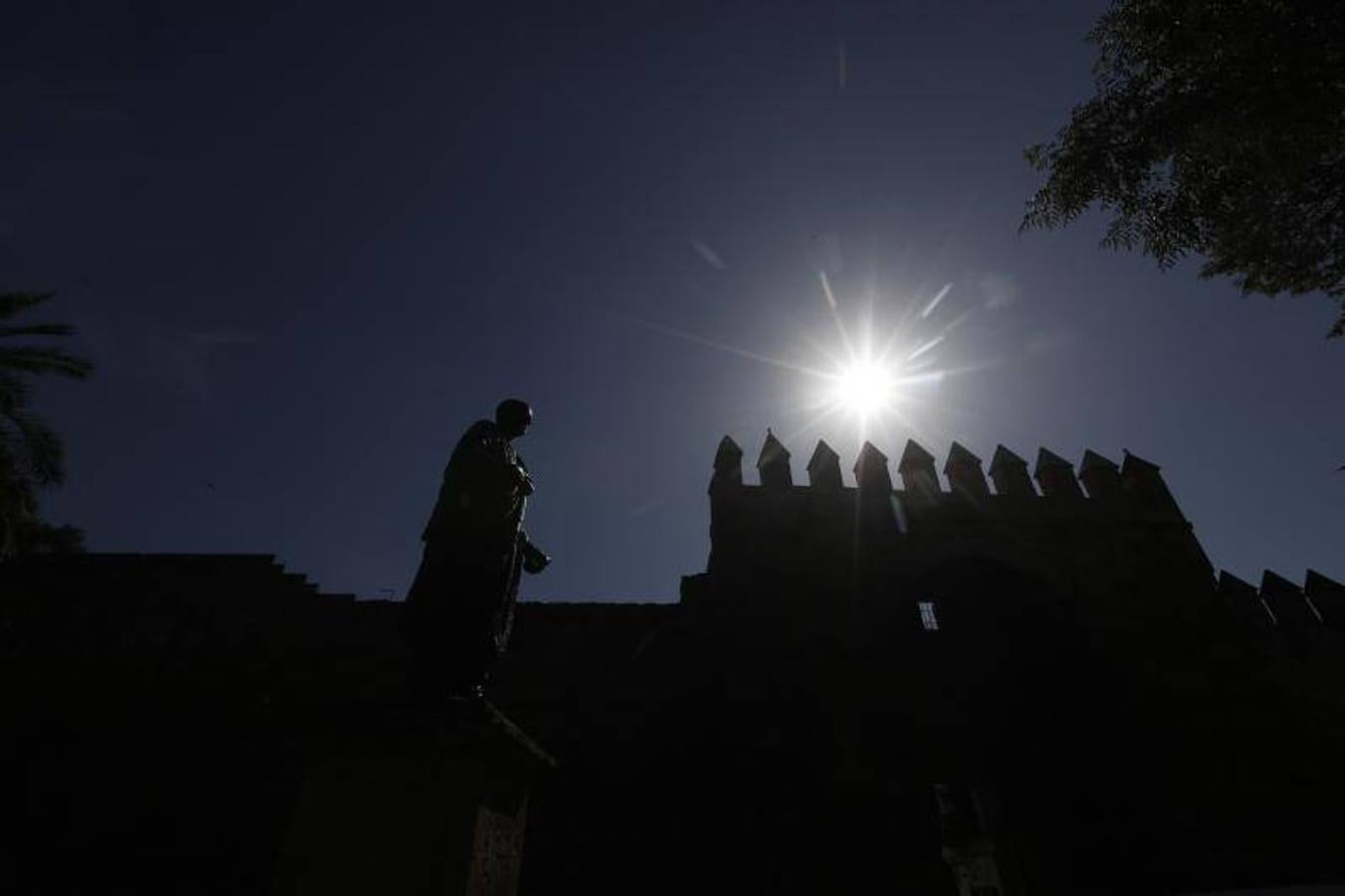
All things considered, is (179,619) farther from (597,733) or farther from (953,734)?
(953,734)

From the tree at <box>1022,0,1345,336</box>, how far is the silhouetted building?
601 centimetres

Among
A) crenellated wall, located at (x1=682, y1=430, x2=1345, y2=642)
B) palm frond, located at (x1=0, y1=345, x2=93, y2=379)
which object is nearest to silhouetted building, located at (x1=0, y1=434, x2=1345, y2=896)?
crenellated wall, located at (x1=682, y1=430, x2=1345, y2=642)

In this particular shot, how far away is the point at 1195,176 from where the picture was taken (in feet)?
26.1

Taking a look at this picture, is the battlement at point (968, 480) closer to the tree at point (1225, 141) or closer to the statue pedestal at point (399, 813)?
the tree at point (1225, 141)

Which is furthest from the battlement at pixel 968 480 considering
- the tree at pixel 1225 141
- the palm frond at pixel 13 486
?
the palm frond at pixel 13 486

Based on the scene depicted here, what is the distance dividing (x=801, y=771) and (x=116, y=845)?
10.2 metres

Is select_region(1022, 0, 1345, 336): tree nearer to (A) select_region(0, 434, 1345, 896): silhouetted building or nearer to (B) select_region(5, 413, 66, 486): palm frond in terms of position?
(A) select_region(0, 434, 1345, 896): silhouetted building

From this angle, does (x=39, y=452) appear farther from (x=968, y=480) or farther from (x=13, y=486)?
(x=968, y=480)

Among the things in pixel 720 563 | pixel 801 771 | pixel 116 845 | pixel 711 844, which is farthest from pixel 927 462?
pixel 116 845

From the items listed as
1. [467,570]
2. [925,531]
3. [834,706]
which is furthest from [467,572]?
[925,531]

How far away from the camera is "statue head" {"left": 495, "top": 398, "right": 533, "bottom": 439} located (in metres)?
3.76

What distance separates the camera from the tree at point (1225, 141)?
6.12 m

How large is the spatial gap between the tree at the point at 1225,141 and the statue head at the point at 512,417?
7.69 m

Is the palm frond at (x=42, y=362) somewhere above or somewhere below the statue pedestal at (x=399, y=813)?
above
